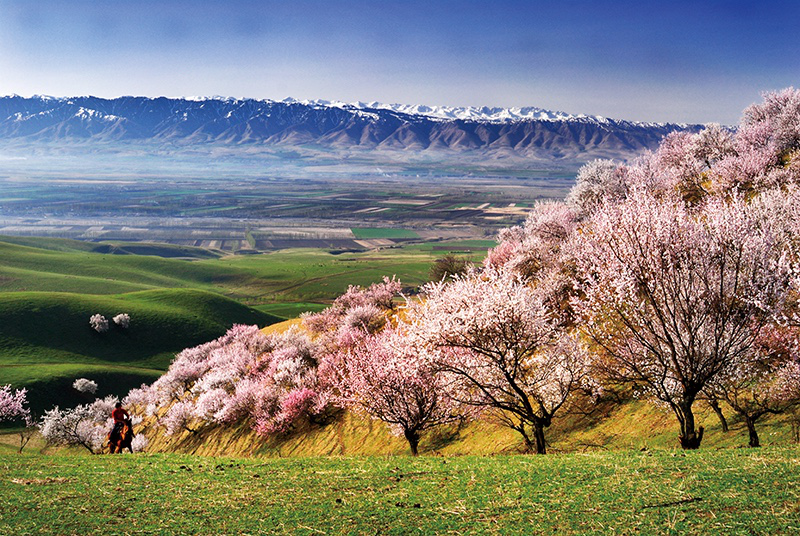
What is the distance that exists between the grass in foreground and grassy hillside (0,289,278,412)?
72.4 m

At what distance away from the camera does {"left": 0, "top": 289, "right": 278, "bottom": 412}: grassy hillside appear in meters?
77.2

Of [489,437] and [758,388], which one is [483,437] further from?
[758,388]

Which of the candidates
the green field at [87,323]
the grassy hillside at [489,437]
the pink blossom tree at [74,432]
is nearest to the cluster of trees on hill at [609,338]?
the grassy hillside at [489,437]

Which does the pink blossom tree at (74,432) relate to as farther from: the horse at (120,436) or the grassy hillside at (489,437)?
the horse at (120,436)

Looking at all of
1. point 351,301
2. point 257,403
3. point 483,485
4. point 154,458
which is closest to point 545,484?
point 483,485

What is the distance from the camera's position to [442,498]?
1245 cm

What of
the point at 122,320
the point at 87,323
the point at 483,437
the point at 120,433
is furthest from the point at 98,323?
the point at 483,437

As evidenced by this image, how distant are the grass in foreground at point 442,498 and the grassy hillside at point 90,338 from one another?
72.4 m

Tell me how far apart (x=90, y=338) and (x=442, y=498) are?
104047mm

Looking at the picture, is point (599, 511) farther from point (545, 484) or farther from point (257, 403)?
point (257, 403)

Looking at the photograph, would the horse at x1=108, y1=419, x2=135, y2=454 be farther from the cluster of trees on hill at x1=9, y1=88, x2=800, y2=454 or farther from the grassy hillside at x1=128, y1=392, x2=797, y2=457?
the grassy hillside at x1=128, y1=392, x2=797, y2=457

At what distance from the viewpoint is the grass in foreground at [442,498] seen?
10.2 meters

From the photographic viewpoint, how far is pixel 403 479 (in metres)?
14.6

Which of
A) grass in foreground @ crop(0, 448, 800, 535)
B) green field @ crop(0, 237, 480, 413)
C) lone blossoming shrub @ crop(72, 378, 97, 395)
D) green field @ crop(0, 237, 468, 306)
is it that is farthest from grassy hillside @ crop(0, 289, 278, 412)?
grass in foreground @ crop(0, 448, 800, 535)
